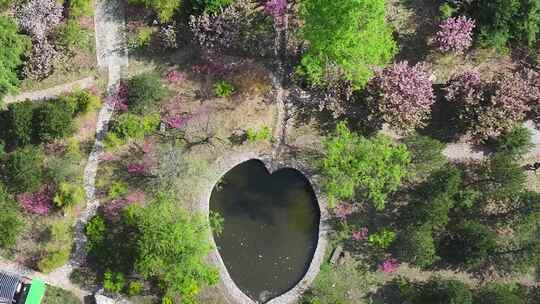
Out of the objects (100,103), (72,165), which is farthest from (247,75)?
(72,165)

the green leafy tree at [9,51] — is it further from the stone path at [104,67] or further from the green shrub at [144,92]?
the green shrub at [144,92]

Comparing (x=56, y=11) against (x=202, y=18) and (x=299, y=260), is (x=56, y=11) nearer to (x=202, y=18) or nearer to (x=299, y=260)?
(x=202, y=18)

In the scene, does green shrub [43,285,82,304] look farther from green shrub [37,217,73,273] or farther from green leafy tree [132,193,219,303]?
green leafy tree [132,193,219,303]

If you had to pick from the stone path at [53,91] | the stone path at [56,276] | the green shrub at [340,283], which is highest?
the stone path at [53,91]

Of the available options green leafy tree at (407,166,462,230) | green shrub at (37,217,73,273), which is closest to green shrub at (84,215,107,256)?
green shrub at (37,217,73,273)

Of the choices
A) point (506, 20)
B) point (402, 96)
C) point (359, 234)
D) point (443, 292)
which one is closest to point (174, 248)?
point (359, 234)

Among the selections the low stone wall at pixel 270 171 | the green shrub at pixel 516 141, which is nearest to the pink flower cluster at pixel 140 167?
the low stone wall at pixel 270 171
